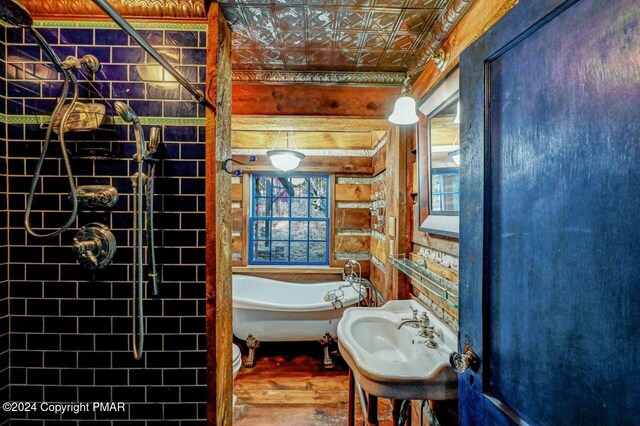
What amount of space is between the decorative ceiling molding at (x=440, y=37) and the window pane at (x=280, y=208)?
242 cm

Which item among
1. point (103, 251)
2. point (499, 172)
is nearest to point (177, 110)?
point (103, 251)

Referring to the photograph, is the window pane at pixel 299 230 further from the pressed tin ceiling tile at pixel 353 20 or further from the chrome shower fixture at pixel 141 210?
the pressed tin ceiling tile at pixel 353 20

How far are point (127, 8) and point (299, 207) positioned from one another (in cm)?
274

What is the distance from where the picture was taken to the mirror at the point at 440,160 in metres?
1.35

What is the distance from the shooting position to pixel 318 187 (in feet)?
12.4

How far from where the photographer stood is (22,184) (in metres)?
1.26

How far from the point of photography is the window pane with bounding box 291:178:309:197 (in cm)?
377

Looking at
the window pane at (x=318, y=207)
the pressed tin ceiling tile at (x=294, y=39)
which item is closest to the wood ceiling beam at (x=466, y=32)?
the pressed tin ceiling tile at (x=294, y=39)

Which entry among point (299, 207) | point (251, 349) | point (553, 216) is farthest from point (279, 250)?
point (553, 216)

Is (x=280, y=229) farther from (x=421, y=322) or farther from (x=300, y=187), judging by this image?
(x=421, y=322)

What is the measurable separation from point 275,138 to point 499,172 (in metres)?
3.09

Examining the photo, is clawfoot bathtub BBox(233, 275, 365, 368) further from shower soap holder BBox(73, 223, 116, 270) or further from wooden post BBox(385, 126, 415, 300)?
shower soap holder BBox(73, 223, 116, 270)

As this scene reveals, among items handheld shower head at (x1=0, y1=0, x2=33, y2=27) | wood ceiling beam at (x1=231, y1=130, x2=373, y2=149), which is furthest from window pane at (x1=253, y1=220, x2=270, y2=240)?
handheld shower head at (x1=0, y1=0, x2=33, y2=27)

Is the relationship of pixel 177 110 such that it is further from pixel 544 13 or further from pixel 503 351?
pixel 503 351
